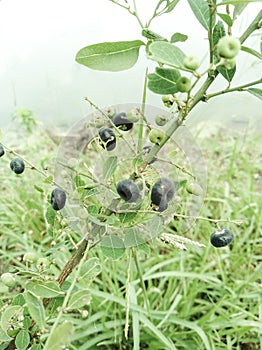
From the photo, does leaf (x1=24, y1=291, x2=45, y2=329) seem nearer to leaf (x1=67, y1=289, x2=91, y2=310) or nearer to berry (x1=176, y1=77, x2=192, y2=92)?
leaf (x1=67, y1=289, x2=91, y2=310)

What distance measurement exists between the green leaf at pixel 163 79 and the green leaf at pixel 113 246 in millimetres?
225

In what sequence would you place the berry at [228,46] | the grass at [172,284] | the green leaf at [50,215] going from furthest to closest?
the grass at [172,284] → the green leaf at [50,215] → the berry at [228,46]

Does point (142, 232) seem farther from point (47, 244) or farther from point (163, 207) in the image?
point (47, 244)

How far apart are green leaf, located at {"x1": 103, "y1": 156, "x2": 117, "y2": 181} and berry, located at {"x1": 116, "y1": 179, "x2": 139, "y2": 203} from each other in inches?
2.0

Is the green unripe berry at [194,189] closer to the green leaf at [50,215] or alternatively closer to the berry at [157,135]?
the berry at [157,135]

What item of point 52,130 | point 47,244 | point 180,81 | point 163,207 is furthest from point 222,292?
point 52,130

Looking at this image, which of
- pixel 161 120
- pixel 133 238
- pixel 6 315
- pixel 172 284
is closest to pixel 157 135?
pixel 161 120

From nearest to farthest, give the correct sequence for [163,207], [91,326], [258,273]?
[163,207]
[91,326]
[258,273]

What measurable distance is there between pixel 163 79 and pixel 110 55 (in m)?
0.07

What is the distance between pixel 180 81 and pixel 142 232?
0.82 feet

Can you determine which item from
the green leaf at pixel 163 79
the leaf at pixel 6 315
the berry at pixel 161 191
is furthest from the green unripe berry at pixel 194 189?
the leaf at pixel 6 315

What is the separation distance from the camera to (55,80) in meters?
2.10

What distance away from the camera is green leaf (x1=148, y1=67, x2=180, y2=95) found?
0.49 meters

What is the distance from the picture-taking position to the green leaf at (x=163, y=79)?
489 millimetres
